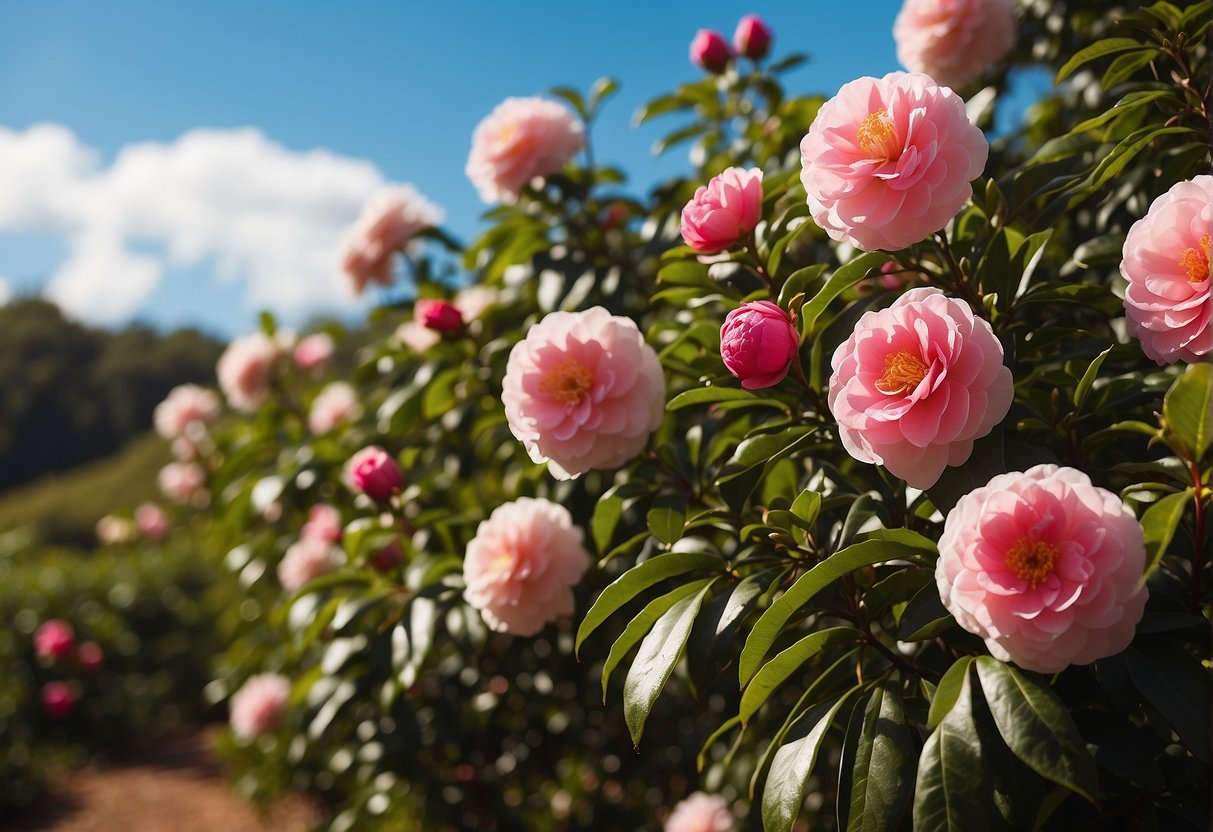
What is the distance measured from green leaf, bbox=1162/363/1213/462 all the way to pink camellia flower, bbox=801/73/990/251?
1.00 feet

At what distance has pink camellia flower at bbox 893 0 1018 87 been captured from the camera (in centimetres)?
167

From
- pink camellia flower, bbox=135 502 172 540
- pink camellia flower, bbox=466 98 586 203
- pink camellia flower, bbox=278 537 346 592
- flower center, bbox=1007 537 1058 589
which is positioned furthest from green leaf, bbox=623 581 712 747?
pink camellia flower, bbox=135 502 172 540

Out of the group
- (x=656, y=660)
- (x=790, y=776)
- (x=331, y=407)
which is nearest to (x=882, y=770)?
(x=790, y=776)

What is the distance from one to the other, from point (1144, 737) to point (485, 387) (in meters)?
1.30

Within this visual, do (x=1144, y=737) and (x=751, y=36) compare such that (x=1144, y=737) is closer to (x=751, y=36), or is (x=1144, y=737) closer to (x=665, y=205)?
(x=665, y=205)

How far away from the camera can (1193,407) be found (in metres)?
0.77

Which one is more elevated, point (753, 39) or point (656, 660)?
point (753, 39)

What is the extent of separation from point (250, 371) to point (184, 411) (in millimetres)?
1187

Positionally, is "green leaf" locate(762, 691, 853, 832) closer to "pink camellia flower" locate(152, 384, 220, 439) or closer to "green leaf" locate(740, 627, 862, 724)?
"green leaf" locate(740, 627, 862, 724)

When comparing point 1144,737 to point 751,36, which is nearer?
point 1144,737

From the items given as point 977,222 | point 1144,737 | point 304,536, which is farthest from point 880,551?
point 304,536

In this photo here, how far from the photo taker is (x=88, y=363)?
23875 millimetres

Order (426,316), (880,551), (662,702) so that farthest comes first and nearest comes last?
(662,702)
(426,316)
(880,551)

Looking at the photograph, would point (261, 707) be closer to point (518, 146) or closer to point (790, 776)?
point (518, 146)
